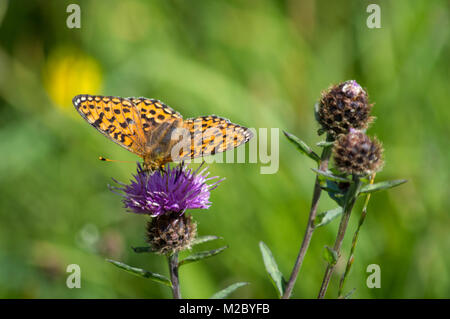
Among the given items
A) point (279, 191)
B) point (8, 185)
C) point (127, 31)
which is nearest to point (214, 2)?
point (127, 31)

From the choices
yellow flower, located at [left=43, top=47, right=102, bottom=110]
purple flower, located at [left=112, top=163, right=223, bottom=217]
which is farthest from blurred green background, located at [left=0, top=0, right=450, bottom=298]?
purple flower, located at [left=112, top=163, right=223, bottom=217]

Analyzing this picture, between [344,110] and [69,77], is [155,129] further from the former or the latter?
[69,77]

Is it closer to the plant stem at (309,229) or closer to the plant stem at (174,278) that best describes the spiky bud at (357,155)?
the plant stem at (309,229)

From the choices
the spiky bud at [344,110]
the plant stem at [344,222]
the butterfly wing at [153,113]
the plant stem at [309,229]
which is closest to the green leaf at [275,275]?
the plant stem at [309,229]

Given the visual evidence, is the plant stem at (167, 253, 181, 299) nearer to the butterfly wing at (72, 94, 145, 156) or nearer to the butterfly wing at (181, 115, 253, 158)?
the butterfly wing at (181, 115, 253, 158)

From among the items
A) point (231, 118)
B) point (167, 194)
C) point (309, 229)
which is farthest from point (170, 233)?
point (231, 118)

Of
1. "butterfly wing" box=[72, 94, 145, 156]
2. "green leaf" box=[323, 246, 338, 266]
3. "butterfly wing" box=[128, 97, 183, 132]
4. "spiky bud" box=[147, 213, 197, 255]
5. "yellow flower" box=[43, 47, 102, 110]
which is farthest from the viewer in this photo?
"yellow flower" box=[43, 47, 102, 110]
